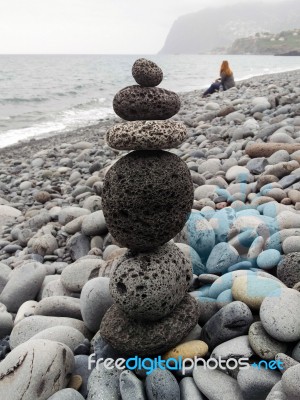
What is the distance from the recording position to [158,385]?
8.06ft

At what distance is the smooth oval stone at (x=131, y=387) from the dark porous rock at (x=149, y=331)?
0.20m

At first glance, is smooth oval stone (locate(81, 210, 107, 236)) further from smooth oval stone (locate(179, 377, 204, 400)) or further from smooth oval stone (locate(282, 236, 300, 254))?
smooth oval stone (locate(179, 377, 204, 400))

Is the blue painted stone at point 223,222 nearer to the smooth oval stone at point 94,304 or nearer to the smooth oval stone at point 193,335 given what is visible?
the smooth oval stone at point 193,335

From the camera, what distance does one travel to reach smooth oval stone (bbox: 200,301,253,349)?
8.95 ft

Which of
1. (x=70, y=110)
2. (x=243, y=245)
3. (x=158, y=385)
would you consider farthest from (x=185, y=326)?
(x=70, y=110)

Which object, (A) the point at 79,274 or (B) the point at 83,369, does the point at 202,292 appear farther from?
(A) the point at 79,274

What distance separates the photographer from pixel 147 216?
2705 mm

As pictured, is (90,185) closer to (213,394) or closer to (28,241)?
(28,241)

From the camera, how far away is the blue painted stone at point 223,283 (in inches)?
125

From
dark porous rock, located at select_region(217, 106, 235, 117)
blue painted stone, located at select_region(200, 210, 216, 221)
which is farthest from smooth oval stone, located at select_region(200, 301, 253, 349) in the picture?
dark porous rock, located at select_region(217, 106, 235, 117)

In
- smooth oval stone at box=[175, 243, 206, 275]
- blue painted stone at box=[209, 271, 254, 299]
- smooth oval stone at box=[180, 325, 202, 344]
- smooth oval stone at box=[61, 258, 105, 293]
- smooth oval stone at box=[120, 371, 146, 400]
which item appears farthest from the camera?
smooth oval stone at box=[61, 258, 105, 293]

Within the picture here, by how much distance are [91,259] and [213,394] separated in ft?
6.70

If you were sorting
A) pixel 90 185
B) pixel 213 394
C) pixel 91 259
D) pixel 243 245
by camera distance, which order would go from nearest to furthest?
1. pixel 213 394
2. pixel 243 245
3. pixel 91 259
4. pixel 90 185

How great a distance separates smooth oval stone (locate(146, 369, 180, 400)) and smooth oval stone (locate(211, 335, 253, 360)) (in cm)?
32
